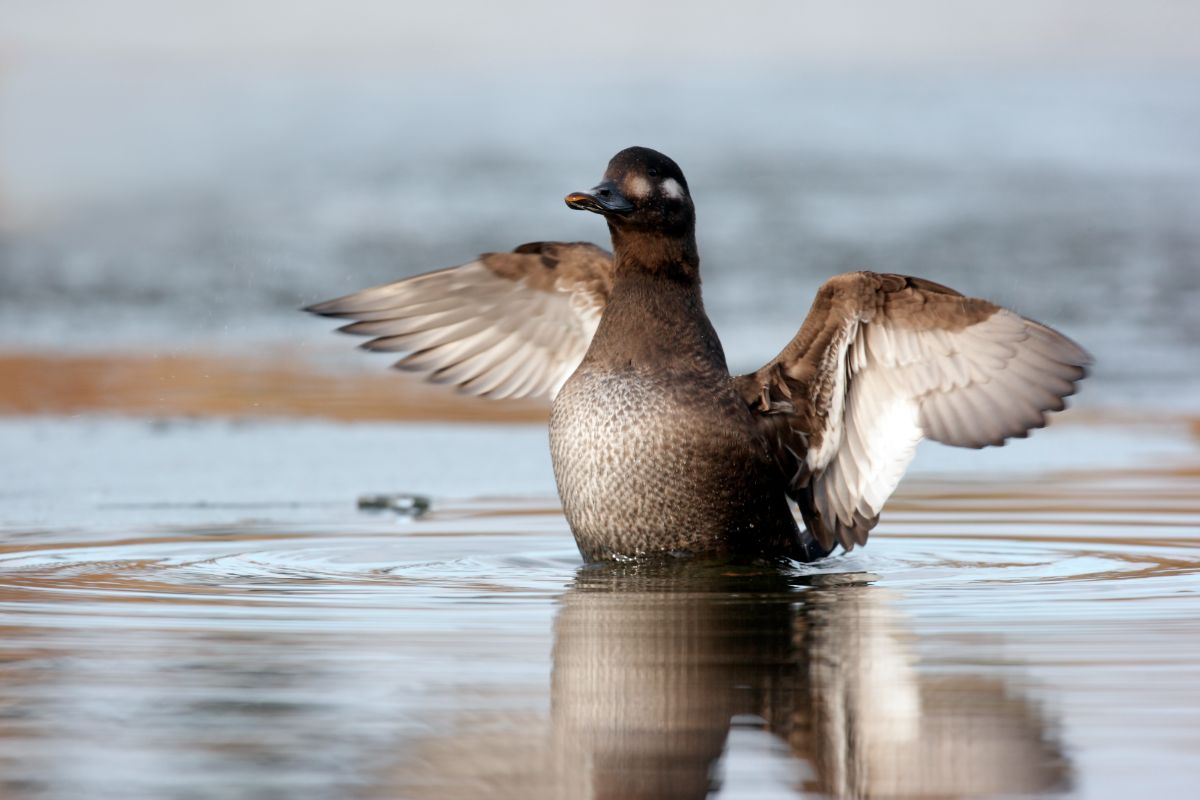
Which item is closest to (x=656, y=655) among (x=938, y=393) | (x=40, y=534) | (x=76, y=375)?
(x=938, y=393)

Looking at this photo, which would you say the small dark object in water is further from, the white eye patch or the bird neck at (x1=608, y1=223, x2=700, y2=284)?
the white eye patch

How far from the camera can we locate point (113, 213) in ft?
53.0

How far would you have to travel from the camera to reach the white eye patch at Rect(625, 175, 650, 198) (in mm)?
6090

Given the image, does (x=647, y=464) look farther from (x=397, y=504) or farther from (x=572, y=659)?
(x=572, y=659)

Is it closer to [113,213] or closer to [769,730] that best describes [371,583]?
[769,730]

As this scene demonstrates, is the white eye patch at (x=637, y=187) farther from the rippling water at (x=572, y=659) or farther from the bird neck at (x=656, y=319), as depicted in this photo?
the rippling water at (x=572, y=659)

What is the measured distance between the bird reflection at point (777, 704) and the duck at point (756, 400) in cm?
84

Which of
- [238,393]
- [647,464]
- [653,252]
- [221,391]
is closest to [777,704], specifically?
[647,464]

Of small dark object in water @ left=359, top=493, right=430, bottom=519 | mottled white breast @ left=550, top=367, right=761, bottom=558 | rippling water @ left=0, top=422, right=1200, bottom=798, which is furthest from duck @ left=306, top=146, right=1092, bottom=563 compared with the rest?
small dark object in water @ left=359, top=493, right=430, bottom=519

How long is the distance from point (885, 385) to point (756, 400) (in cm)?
42

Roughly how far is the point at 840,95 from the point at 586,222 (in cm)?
735

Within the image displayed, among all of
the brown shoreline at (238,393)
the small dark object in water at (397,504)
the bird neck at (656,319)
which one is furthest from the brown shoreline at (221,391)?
the bird neck at (656,319)

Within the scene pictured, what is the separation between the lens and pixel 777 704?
3719 mm

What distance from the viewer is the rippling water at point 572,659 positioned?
327 centimetres
